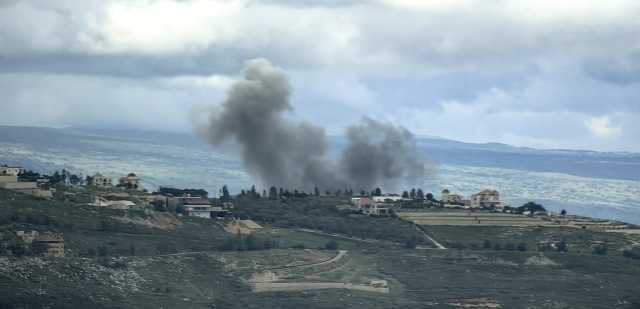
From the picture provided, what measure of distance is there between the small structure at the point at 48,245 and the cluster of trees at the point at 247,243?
18779 mm

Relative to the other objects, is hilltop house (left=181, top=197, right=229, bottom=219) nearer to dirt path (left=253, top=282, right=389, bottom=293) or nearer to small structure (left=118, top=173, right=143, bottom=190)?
small structure (left=118, top=173, right=143, bottom=190)

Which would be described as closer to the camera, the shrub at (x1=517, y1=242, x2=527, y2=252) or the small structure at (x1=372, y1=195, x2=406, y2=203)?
the shrub at (x1=517, y1=242, x2=527, y2=252)

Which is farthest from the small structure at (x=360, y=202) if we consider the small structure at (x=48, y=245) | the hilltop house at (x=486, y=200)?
the small structure at (x=48, y=245)

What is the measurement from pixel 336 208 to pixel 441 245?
21391mm

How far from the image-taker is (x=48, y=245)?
123 metres

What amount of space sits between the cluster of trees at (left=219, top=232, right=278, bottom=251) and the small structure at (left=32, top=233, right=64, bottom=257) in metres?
18.8

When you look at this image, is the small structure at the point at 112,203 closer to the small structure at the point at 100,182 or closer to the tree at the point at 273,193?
the small structure at the point at 100,182

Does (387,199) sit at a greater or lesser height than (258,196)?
greater

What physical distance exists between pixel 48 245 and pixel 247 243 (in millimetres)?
25229

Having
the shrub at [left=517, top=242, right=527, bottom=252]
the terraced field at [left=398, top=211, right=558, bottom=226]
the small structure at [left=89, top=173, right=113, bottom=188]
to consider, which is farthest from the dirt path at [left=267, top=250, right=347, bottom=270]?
the small structure at [left=89, top=173, right=113, bottom=188]

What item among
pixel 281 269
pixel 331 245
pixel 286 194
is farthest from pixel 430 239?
pixel 286 194

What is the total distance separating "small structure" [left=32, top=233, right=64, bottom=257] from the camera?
12144cm

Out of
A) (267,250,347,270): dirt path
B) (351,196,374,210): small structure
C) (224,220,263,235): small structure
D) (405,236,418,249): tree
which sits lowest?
(267,250,347,270): dirt path

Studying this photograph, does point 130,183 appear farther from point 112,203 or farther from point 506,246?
point 506,246
